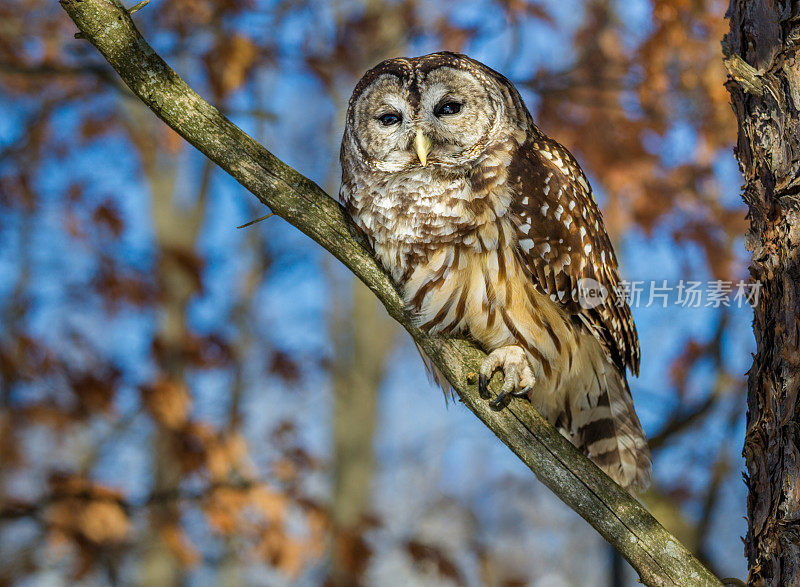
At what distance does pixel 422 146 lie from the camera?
101 inches

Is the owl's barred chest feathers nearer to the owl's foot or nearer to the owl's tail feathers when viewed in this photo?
the owl's foot

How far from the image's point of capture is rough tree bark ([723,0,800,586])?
73.4 inches

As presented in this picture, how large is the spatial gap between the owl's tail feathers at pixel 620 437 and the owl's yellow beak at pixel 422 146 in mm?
1149

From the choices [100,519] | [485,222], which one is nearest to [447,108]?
[485,222]

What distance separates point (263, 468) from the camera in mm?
5883

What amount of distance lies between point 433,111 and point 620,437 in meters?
1.49

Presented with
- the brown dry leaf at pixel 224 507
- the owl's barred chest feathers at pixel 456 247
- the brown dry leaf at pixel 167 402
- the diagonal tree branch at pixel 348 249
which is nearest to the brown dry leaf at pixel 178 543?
the brown dry leaf at pixel 224 507

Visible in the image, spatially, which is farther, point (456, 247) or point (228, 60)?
point (228, 60)

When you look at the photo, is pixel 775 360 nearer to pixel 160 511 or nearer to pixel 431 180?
pixel 431 180

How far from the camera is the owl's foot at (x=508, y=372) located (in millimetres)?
2180

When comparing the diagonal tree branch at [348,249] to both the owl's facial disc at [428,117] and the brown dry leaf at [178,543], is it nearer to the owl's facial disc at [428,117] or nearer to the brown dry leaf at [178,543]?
the owl's facial disc at [428,117]

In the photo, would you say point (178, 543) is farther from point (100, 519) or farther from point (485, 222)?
point (485, 222)

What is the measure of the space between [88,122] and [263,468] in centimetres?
399

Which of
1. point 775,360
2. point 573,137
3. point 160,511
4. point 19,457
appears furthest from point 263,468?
point 775,360
